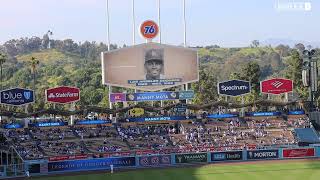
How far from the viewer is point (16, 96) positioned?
60312 millimetres

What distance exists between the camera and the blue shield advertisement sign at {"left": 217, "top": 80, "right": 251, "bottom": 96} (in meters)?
66.9

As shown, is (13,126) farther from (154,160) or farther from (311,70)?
(311,70)

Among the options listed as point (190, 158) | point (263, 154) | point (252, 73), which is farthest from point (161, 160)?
point (252, 73)

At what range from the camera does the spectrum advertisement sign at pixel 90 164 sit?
49219mm

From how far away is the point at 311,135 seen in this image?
6431 cm

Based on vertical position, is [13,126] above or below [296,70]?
below

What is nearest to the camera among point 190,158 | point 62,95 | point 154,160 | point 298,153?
point 154,160

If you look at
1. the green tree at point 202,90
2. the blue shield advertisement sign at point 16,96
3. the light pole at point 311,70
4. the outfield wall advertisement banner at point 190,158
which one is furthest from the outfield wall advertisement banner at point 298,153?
the green tree at point 202,90

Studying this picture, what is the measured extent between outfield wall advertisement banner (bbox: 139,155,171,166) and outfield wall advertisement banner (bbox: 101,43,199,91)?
499 inches

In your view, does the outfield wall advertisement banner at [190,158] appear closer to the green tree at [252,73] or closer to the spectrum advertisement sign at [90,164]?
the spectrum advertisement sign at [90,164]

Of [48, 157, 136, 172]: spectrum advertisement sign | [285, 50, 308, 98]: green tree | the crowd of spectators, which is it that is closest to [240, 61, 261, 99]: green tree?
[285, 50, 308, 98]: green tree

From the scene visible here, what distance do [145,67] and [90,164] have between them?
17058 mm

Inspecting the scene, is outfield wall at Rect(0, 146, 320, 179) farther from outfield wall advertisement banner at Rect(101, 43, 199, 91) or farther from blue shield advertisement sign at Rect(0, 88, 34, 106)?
blue shield advertisement sign at Rect(0, 88, 34, 106)

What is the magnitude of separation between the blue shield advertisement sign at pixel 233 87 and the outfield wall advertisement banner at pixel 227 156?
46.0 ft
